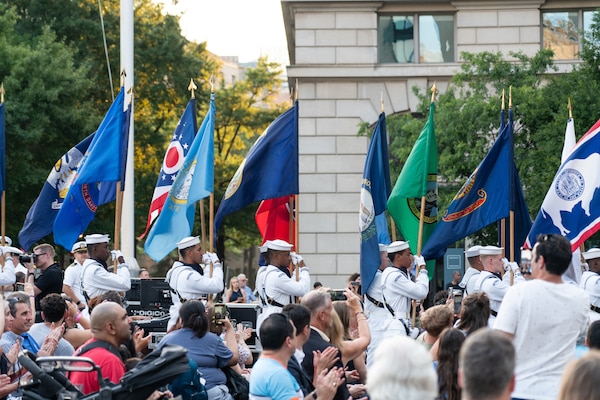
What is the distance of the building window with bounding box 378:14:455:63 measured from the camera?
29391mm

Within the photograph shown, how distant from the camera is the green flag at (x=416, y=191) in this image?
14492mm

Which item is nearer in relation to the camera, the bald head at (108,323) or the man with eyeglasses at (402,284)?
the bald head at (108,323)

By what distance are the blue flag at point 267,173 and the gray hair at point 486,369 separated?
933 centimetres

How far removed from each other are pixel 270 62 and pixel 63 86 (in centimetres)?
1652

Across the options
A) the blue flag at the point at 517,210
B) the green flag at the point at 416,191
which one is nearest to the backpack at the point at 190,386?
the green flag at the point at 416,191

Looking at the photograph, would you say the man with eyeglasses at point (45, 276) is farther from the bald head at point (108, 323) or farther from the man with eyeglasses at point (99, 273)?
the bald head at point (108, 323)

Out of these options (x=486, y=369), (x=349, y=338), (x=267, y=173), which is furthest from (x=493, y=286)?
(x=486, y=369)

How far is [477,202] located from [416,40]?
15947 millimetres

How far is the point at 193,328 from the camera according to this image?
927 centimetres

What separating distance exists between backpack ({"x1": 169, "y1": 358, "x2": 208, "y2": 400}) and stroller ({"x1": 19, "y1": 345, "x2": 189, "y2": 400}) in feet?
6.16

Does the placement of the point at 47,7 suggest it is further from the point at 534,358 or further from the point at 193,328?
the point at 534,358

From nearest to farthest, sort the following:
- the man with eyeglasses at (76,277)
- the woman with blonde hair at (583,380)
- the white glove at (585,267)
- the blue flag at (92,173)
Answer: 1. the woman with blonde hair at (583,380)
2. the man with eyeglasses at (76,277)
3. the white glove at (585,267)
4. the blue flag at (92,173)

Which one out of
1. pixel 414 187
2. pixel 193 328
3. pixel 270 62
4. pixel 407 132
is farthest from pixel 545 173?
pixel 270 62

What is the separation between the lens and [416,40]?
29484mm
